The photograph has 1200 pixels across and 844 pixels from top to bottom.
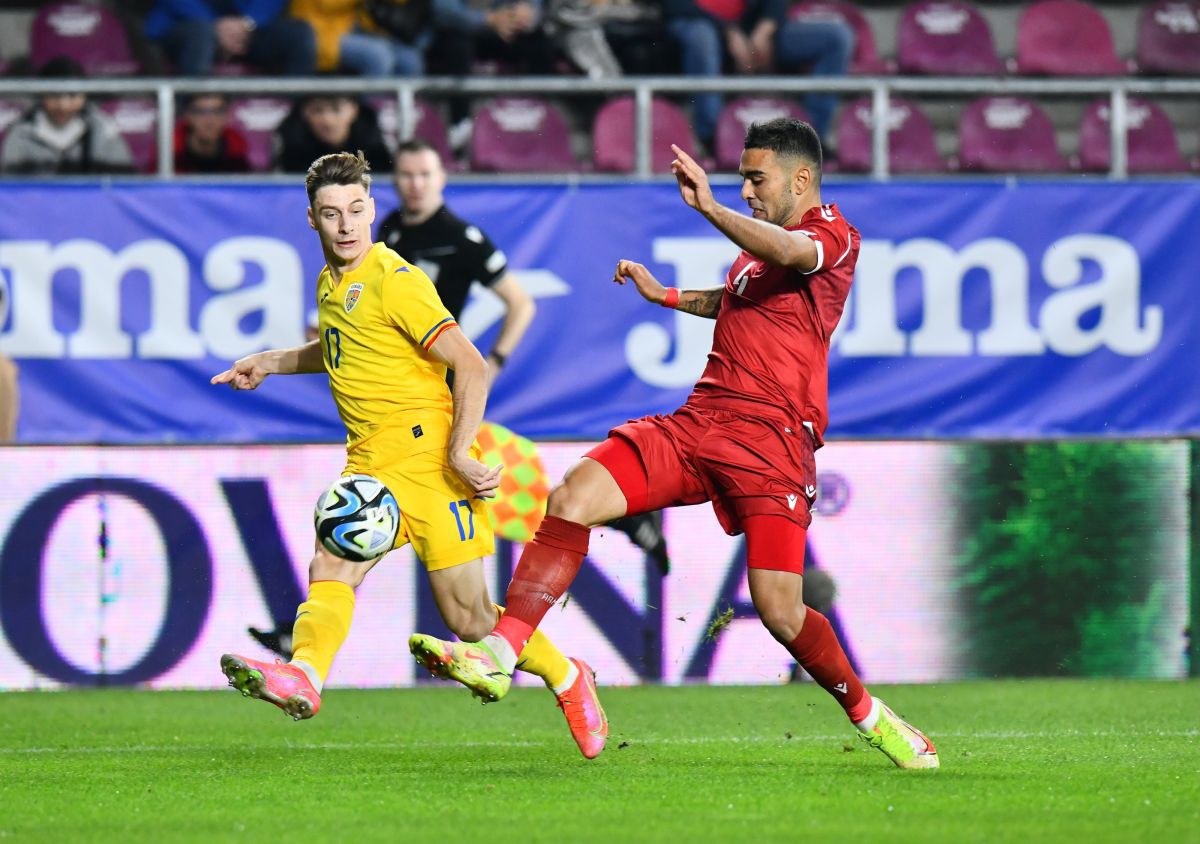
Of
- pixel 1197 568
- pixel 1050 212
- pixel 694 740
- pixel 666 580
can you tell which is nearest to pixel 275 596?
pixel 666 580

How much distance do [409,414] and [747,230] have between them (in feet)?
4.16

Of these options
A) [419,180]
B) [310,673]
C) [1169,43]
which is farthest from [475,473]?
[1169,43]

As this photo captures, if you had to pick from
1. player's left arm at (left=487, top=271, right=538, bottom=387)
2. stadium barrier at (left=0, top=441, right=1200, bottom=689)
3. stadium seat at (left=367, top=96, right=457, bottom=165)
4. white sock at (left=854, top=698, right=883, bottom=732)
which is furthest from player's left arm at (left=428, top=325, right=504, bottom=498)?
stadium seat at (left=367, top=96, right=457, bottom=165)

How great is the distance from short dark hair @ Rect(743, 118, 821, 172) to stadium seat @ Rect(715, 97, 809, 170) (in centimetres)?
634

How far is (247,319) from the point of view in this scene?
36.4 feet

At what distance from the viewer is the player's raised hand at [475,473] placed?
5.57 m

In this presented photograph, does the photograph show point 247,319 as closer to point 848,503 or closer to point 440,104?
point 440,104

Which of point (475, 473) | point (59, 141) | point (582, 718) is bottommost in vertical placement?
point (582, 718)

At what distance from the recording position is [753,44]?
12305mm

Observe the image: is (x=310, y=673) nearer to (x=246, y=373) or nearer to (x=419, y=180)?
(x=246, y=373)

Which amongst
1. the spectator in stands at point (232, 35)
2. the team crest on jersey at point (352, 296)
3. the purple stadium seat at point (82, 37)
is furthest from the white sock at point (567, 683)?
the purple stadium seat at point (82, 37)

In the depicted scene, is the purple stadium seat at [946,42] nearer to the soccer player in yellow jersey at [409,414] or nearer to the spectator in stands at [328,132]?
the spectator in stands at [328,132]

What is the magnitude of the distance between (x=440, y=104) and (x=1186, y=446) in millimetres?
5526

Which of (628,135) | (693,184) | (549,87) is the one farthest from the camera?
(628,135)
